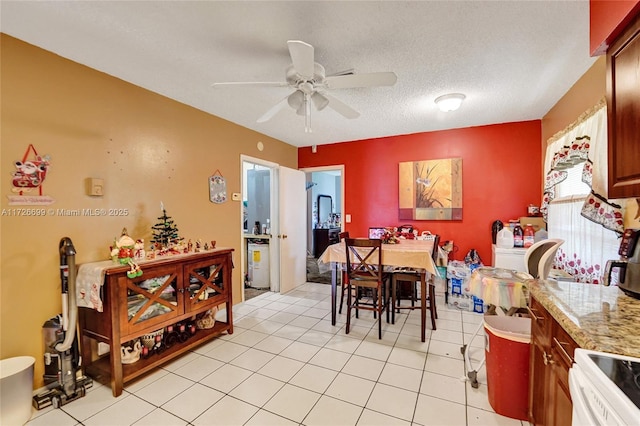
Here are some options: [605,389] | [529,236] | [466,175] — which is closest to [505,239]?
[529,236]

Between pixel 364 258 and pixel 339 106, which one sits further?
pixel 364 258

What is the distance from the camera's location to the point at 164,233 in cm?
265

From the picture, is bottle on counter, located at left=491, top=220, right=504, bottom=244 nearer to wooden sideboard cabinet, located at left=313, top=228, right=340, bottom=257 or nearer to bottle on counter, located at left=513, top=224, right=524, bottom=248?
bottle on counter, located at left=513, top=224, right=524, bottom=248

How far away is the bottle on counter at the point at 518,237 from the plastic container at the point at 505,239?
0.07 meters

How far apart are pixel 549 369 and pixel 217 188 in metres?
3.36

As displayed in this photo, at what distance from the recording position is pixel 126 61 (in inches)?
85.5

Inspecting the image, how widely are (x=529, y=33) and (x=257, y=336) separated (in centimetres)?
342

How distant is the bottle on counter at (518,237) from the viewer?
134 inches

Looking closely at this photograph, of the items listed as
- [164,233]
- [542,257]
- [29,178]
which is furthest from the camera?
[164,233]

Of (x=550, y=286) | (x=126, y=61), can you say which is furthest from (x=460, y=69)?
(x=126, y=61)

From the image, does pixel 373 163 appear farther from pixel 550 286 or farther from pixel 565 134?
pixel 550 286

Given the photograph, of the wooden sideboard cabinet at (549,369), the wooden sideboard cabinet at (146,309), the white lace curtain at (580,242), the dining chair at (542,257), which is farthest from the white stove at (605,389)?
the wooden sideboard cabinet at (146,309)

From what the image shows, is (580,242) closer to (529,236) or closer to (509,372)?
(529,236)

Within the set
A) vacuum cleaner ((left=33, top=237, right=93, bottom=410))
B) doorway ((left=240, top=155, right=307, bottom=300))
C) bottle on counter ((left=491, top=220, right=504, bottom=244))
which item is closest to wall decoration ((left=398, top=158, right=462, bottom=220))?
bottle on counter ((left=491, top=220, right=504, bottom=244))
